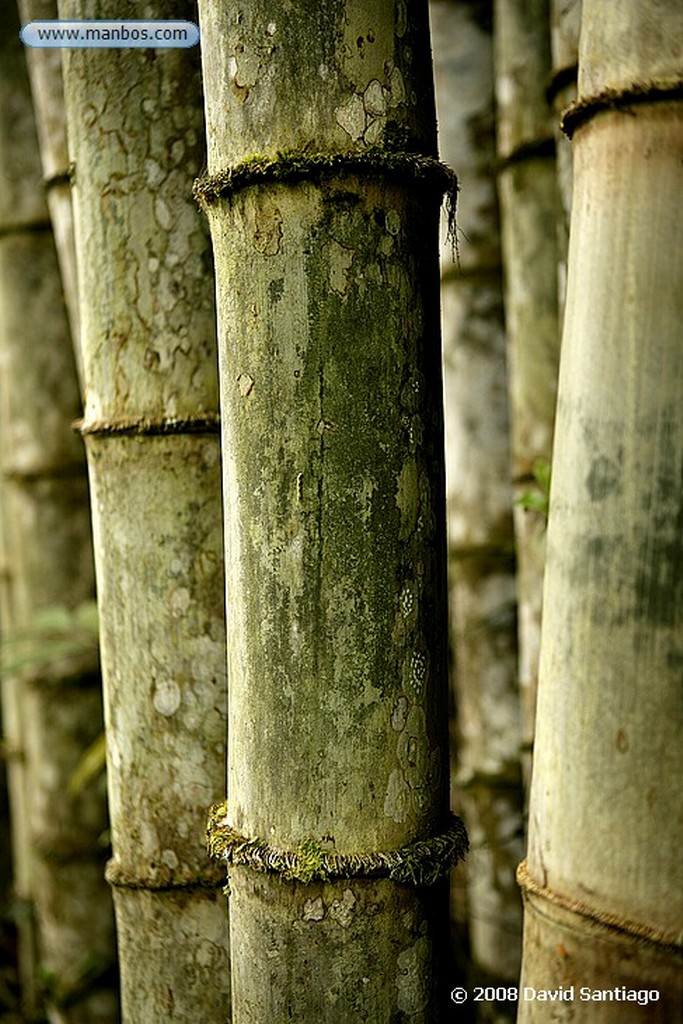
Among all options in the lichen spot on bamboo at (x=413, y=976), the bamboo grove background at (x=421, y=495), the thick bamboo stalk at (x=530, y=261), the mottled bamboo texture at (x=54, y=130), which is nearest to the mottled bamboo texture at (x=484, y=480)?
the bamboo grove background at (x=421, y=495)

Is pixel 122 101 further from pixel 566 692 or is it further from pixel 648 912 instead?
pixel 648 912

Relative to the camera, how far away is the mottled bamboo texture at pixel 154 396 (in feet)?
3.38

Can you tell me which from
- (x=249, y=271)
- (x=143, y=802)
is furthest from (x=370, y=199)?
(x=143, y=802)

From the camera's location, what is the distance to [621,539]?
706mm

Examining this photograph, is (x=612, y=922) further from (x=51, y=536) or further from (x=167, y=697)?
(x=51, y=536)

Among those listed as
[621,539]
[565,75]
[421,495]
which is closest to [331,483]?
[421,495]

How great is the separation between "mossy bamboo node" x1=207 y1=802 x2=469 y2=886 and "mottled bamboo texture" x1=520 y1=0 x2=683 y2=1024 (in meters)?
0.11

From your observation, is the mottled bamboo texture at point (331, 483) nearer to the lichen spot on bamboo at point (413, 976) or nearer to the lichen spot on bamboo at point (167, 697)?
the lichen spot on bamboo at point (413, 976)

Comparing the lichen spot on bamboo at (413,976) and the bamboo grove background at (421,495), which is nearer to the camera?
the bamboo grove background at (421,495)

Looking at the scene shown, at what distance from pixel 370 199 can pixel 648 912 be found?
49 centimetres

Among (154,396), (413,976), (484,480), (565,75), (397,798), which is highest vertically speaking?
(565,75)

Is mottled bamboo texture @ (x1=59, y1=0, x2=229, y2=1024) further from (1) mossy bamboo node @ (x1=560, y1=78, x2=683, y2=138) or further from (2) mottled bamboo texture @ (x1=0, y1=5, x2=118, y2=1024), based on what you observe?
(2) mottled bamboo texture @ (x1=0, y1=5, x2=118, y2=1024)

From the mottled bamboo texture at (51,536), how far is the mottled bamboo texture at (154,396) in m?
0.95

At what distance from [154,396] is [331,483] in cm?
31
